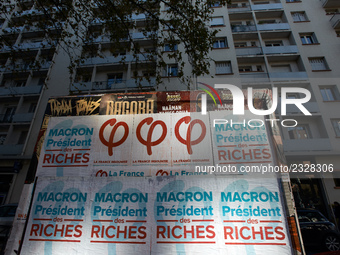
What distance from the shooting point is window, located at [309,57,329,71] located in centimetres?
1594

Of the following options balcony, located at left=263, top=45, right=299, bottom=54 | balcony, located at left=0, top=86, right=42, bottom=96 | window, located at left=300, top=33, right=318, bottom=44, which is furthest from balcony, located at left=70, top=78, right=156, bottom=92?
window, located at left=300, top=33, right=318, bottom=44

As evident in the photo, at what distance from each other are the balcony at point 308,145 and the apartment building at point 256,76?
58mm

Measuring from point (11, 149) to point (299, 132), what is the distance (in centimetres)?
2224

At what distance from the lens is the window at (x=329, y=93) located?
14656 millimetres

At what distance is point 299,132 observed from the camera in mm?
14250

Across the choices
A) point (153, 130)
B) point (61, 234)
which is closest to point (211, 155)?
point (153, 130)

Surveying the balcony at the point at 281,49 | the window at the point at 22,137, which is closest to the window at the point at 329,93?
the balcony at the point at 281,49

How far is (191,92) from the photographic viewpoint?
293 cm

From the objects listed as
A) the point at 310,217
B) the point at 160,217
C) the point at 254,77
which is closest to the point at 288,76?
the point at 254,77

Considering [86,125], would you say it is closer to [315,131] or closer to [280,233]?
[280,233]

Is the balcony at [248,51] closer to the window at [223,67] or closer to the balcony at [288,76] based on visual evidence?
the window at [223,67]

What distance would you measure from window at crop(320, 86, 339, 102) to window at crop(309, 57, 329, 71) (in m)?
1.93

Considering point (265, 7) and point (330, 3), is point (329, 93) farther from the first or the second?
point (265, 7)

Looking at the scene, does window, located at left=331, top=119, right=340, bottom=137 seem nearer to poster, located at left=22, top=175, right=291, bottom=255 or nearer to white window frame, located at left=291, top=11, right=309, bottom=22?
white window frame, located at left=291, top=11, right=309, bottom=22
